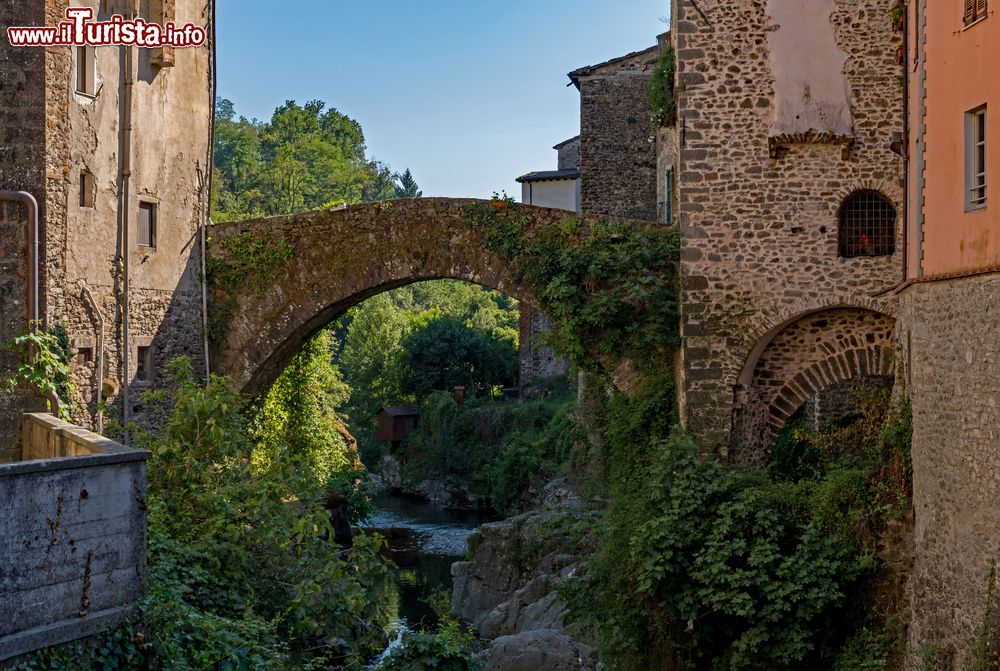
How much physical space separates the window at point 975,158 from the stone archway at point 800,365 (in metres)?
3.39

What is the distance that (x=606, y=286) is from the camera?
47.4ft

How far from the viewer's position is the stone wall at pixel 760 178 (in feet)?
42.9

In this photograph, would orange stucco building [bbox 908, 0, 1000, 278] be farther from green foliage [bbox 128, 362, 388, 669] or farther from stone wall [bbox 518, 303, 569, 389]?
stone wall [bbox 518, 303, 569, 389]

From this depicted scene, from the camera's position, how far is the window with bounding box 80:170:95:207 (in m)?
14.1

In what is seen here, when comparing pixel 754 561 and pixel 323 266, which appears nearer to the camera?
pixel 754 561

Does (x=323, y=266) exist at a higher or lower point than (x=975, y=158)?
lower

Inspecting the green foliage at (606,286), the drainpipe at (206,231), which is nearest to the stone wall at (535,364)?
the drainpipe at (206,231)

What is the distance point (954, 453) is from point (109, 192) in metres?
10.7

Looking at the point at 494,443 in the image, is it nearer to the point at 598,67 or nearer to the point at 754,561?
the point at 598,67

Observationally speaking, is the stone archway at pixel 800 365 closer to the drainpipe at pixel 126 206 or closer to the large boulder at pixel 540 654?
the large boulder at pixel 540 654

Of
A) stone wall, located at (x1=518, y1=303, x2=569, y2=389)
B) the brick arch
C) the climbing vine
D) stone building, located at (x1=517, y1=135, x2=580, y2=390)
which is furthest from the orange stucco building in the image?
stone wall, located at (x1=518, y1=303, x2=569, y2=389)

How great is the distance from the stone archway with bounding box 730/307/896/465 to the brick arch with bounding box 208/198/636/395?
3.48m

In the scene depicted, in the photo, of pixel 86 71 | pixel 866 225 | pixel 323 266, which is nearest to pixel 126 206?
pixel 86 71

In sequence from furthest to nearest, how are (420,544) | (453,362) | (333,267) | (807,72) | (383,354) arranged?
1. (383,354)
2. (453,362)
3. (420,544)
4. (333,267)
5. (807,72)
